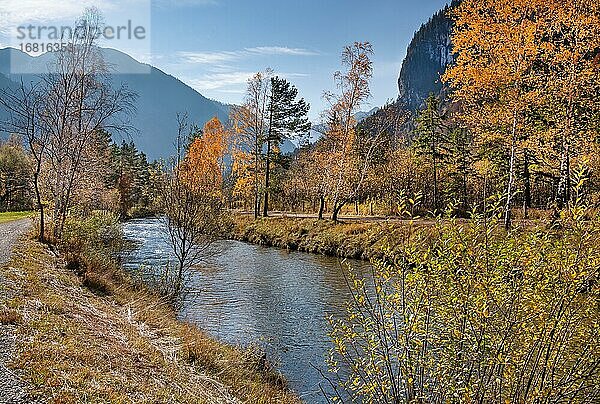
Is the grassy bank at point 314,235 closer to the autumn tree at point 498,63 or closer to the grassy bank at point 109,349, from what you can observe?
the autumn tree at point 498,63

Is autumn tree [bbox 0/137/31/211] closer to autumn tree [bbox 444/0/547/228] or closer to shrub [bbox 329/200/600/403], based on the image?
autumn tree [bbox 444/0/547/228]

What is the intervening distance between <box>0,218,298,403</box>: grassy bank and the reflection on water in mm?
1074

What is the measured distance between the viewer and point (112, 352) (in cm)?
755

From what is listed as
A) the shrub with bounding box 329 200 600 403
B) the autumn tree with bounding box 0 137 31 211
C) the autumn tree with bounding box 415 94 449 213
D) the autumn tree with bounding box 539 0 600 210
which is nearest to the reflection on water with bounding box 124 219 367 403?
the shrub with bounding box 329 200 600 403

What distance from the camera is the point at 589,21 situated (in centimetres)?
1477

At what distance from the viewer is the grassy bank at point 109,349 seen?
19.9 feet

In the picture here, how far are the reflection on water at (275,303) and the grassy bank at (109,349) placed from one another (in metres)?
1.07

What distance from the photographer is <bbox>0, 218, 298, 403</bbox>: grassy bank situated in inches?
239

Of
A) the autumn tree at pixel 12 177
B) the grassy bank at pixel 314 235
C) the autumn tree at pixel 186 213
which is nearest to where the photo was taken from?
the autumn tree at pixel 186 213

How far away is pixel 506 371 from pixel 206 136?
38332 mm

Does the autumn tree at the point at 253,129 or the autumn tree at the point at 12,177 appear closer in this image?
the autumn tree at the point at 253,129

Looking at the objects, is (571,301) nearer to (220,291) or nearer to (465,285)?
(465,285)

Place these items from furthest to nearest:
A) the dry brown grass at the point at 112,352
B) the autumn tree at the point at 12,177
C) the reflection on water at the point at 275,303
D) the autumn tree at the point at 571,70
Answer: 1. the autumn tree at the point at 12,177
2. the autumn tree at the point at 571,70
3. the reflection on water at the point at 275,303
4. the dry brown grass at the point at 112,352

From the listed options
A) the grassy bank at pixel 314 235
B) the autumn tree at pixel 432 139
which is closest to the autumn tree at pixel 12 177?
the grassy bank at pixel 314 235
